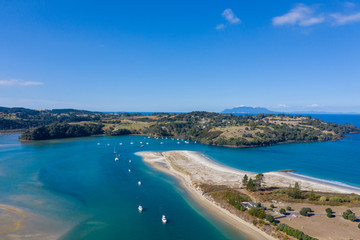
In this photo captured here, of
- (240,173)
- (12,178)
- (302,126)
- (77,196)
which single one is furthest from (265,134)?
(12,178)

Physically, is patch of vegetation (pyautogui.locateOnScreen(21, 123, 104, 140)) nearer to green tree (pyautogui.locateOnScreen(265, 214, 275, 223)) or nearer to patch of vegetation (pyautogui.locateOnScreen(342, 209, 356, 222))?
green tree (pyautogui.locateOnScreen(265, 214, 275, 223))

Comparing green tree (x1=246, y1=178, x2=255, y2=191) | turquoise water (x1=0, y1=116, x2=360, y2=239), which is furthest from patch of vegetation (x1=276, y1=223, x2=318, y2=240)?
green tree (x1=246, y1=178, x2=255, y2=191)

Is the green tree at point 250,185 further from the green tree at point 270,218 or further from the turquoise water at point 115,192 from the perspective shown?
the turquoise water at point 115,192

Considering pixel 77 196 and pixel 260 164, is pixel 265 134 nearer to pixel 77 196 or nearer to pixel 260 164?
pixel 260 164

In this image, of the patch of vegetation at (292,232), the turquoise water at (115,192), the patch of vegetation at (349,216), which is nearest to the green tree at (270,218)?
the patch of vegetation at (292,232)

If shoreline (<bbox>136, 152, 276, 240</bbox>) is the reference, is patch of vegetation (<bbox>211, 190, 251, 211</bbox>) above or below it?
above

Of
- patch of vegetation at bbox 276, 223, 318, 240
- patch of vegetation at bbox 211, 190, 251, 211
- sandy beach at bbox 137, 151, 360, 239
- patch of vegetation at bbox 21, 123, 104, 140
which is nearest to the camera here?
patch of vegetation at bbox 276, 223, 318, 240
